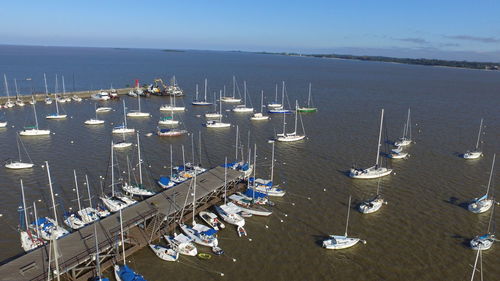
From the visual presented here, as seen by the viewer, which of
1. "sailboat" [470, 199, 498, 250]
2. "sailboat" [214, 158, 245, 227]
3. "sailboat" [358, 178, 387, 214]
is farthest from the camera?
"sailboat" [358, 178, 387, 214]

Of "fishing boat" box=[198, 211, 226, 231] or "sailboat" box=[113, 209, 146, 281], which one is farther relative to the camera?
"fishing boat" box=[198, 211, 226, 231]

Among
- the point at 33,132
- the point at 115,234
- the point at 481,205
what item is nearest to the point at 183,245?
the point at 115,234

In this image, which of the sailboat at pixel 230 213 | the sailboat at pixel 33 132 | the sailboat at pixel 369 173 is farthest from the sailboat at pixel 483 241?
the sailboat at pixel 33 132

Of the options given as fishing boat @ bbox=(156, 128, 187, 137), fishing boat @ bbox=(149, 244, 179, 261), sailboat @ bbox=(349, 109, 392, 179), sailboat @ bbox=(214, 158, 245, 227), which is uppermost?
fishing boat @ bbox=(156, 128, 187, 137)

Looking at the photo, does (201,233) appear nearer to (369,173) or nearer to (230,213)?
(230,213)

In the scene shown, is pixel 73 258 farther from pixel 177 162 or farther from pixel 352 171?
pixel 352 171

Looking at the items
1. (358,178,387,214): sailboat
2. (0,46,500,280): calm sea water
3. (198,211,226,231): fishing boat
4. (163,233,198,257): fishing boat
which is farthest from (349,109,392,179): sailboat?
(163,233,198,257): fishing boat

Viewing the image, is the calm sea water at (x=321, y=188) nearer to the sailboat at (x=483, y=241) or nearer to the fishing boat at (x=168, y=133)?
the sailboat at (x=483, y=241)

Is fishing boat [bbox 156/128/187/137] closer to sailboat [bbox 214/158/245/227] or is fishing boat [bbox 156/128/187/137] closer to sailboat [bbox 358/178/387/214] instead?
sailboat [bbox 214/158/245/227]
